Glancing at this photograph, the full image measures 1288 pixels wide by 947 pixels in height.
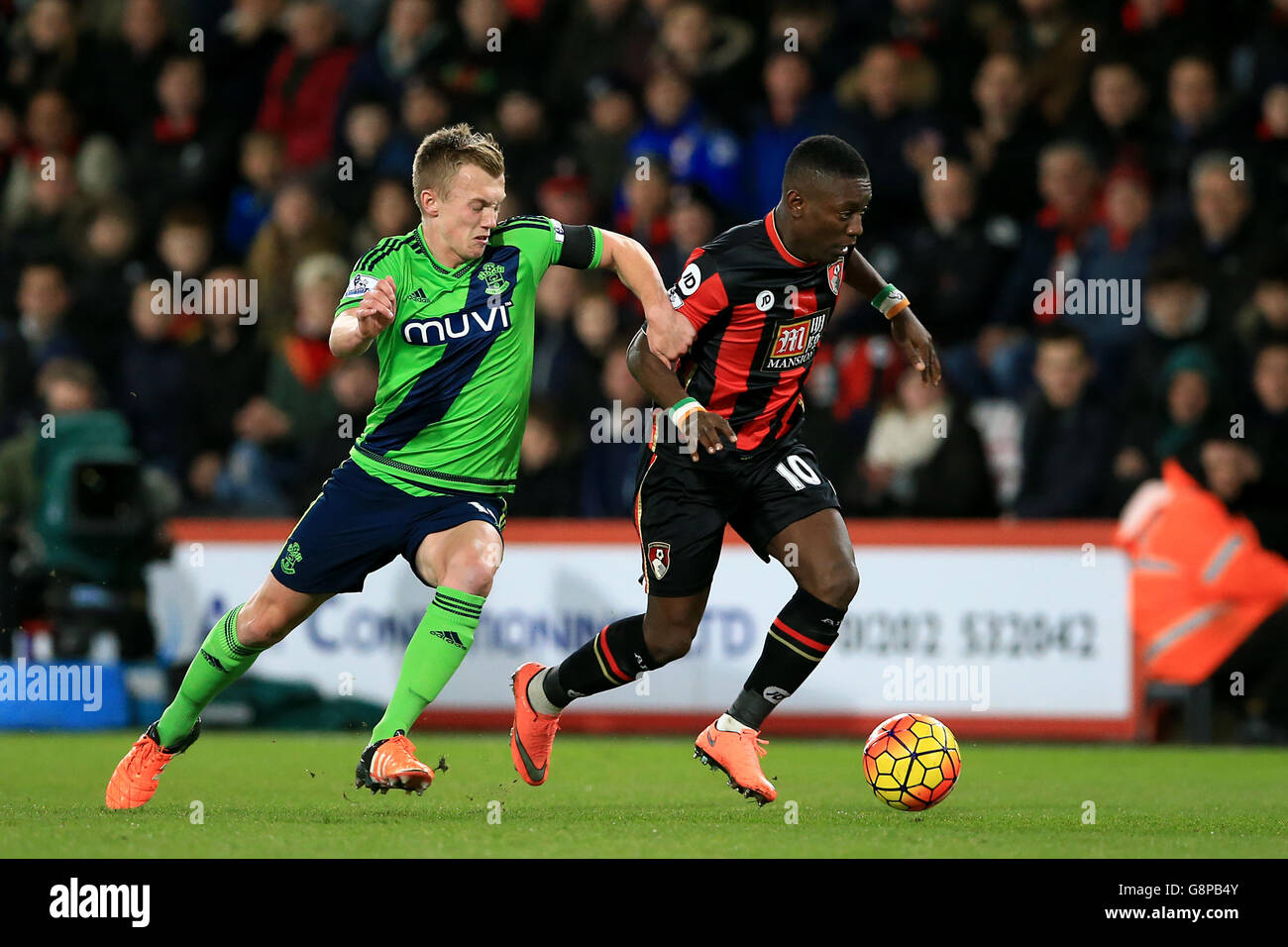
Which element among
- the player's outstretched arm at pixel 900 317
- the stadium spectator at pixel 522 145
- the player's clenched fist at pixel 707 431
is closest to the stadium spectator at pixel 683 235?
the stadium spectator at pixel 522 145

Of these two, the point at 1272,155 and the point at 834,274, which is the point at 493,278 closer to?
the point at 834,274

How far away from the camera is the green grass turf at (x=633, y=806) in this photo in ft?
19.0

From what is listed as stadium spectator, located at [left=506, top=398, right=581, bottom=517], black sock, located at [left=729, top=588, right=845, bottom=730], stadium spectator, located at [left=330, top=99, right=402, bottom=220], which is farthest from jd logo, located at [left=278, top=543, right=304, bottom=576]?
stadium spectator, located at [left=330, top=99, right=402, bottom=220]

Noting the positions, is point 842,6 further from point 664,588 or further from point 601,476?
point 664,588

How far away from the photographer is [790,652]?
6.91 m

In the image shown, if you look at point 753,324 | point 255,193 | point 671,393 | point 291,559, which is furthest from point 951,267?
point 291,559

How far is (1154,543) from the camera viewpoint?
10.3m

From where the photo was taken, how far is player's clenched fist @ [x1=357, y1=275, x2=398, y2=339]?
19.9ft

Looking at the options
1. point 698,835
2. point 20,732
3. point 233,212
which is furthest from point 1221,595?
point 233,212

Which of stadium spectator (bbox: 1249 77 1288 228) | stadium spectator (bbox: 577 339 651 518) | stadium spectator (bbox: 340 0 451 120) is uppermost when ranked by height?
stadium spectator (bbox: 340 0 451 120)

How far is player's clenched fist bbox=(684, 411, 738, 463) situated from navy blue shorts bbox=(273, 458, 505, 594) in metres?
0.74

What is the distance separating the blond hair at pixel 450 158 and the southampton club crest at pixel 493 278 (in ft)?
0.99

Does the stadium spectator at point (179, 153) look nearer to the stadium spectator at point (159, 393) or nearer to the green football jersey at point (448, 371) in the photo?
the stadium spectator at point (159, 393)

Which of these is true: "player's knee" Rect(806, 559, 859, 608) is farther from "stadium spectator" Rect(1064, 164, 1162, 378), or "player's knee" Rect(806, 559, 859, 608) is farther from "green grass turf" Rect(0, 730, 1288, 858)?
"stadium spectator" Rect(1064, 164, 1162, 378)
